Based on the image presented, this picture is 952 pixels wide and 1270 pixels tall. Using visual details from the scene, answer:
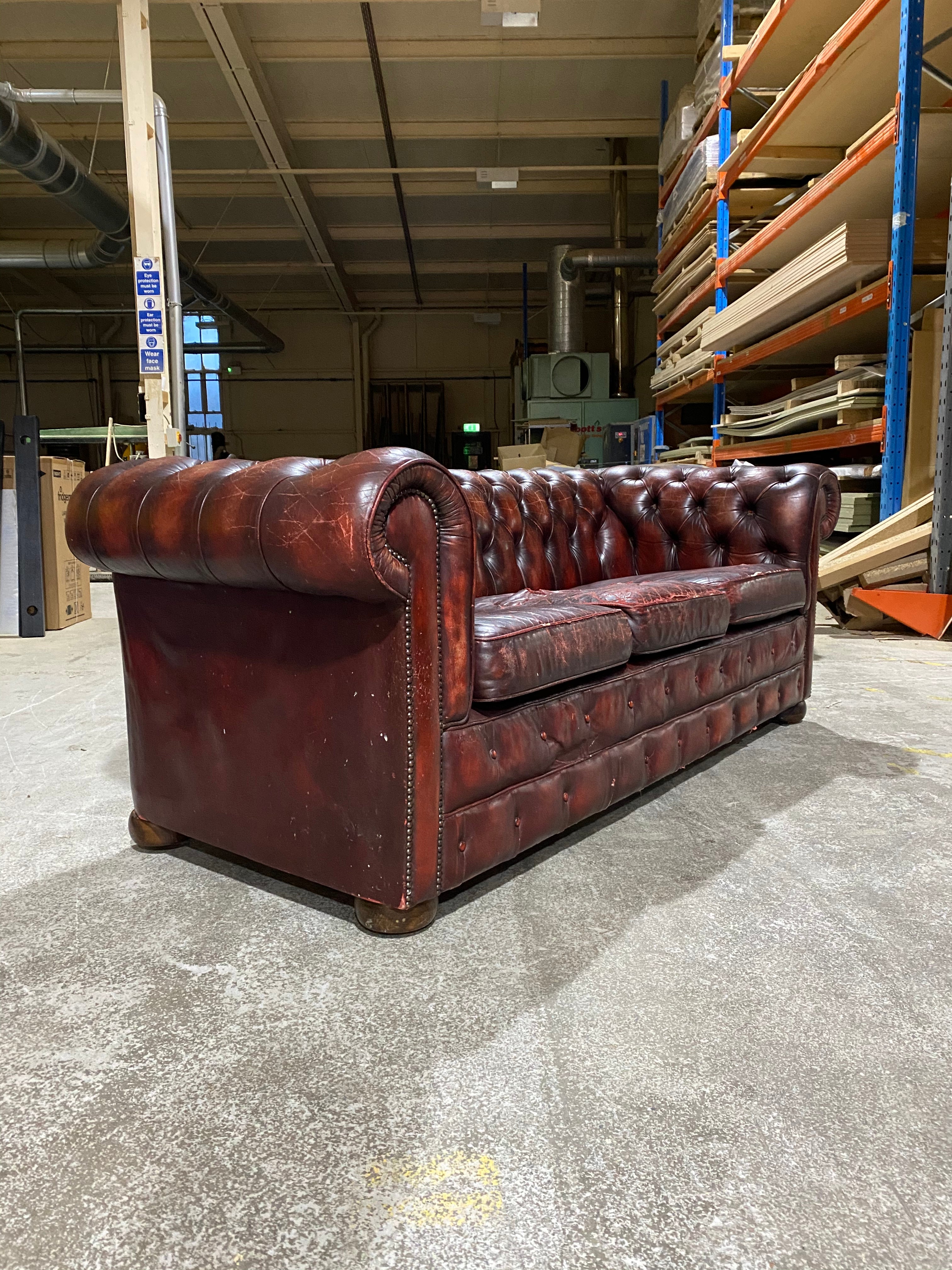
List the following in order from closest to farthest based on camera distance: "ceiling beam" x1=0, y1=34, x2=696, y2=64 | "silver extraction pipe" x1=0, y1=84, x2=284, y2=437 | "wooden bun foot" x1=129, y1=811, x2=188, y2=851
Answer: "wooden bun foot" x1=129, y1=811, x2=188, y2=851 < "silver extraction pipe" x1=0, y1=84, x2=284, y2=437 < "ceiling beam" x1=0, y1=34, x2=696, y2=64

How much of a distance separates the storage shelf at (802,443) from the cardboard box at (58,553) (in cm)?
380

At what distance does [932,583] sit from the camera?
3719mm

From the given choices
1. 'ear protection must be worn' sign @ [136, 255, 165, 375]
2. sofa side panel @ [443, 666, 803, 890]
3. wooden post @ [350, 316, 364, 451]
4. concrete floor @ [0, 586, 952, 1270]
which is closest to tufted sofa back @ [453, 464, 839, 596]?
sofa side panel @ [443, 666, 803, 890]

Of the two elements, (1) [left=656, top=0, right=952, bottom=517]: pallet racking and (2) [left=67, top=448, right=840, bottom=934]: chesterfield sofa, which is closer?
(2) [left=67, top=448, right=840, bottom=934]: chesterfield sofa

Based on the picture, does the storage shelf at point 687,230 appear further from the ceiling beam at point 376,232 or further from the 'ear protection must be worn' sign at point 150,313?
the 'ear protection must be worn' sign at point 150,313

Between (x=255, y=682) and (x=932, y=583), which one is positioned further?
(x=932, y=583)

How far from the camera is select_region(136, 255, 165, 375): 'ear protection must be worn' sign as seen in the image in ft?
16.2

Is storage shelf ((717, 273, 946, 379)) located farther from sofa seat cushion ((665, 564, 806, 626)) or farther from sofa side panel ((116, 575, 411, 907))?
sofa side panel ((116, 575, 411, 907))

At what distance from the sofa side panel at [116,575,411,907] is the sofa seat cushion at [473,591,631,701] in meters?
0.19

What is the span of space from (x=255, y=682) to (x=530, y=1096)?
77 centimetres

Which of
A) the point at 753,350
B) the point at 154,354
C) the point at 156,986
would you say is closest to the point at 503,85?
the point at 753,350

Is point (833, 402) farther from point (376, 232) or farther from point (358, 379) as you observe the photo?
point (358, 379)

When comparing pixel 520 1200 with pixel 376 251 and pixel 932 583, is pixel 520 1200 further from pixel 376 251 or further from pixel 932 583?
pixel 376 251

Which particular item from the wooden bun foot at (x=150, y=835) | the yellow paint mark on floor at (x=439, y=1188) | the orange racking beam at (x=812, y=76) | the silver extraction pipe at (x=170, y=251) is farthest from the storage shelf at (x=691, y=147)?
the yellow paint mark on floor at (x=439, y=1188)
